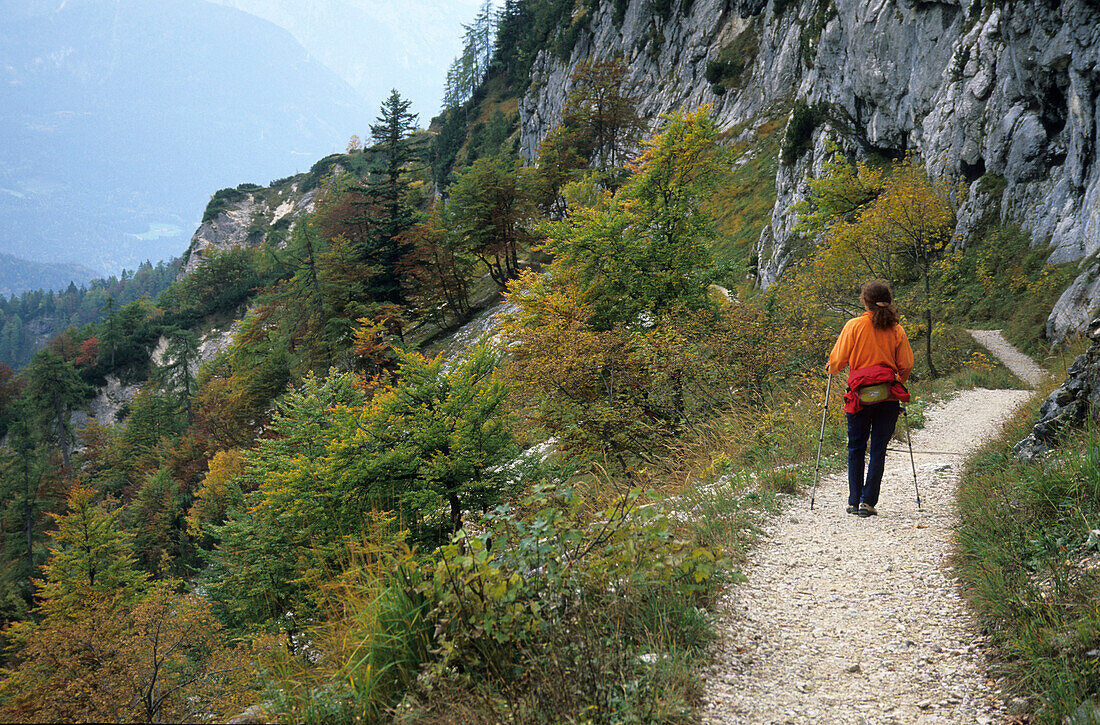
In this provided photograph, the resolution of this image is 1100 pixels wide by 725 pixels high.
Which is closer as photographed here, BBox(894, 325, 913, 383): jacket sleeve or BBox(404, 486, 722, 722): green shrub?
BBox(404, 486, 722, 722): green shrub

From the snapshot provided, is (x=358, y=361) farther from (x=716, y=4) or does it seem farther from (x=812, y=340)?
(x=716, y=4)

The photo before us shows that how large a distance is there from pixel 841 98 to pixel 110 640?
35.8 meters

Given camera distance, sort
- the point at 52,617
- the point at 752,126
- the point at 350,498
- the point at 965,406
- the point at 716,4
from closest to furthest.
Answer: the point at 350,498 → the point at 965,406 → the point at 52,617 → the point at 752,126 → the point at 716,4

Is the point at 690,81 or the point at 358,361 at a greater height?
the point at 690,81

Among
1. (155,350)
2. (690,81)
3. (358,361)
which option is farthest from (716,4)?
(155,350)

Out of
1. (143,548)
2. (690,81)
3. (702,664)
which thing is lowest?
(143,548)

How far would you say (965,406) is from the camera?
1099 centimetres

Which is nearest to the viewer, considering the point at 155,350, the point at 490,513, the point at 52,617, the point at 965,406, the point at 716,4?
the point at 490,513

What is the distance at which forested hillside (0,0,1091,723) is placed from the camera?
2730 mm

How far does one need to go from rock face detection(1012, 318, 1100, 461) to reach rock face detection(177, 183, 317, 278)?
103m

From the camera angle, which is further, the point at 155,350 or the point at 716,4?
the point at 155,350

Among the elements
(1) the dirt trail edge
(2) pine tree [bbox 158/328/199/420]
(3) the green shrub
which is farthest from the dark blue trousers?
(2) pine tree [bbox 158/328/199/420]

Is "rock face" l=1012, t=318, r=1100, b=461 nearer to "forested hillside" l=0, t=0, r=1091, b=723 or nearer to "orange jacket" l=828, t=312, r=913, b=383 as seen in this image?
"orange jacket" l=828, t=312, r=913, b=383

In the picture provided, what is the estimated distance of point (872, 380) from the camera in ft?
15.9
